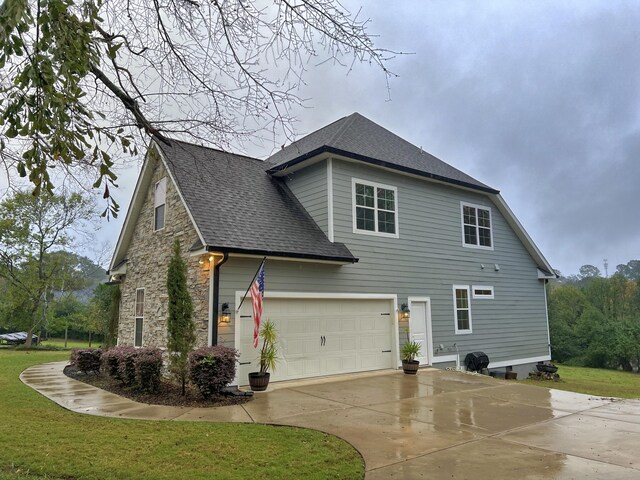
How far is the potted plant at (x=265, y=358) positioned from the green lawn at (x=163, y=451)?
2810 mm

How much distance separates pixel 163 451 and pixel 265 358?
4388 millimetres

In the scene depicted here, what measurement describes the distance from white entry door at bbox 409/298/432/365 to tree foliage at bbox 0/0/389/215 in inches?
386

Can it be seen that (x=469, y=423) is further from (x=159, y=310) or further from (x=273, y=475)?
(x=159, y=310)

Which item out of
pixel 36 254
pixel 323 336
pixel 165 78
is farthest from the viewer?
pixel 36 254

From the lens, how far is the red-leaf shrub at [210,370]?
8.12m

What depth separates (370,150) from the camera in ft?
42.5

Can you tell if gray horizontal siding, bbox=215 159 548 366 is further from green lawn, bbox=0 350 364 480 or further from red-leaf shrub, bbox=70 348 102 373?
red-leaf shrub, bbox=70 348 102 373

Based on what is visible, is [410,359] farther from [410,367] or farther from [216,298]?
[216,298]

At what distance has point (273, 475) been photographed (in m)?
4.37

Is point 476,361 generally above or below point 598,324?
below

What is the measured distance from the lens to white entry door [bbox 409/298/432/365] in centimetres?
1309

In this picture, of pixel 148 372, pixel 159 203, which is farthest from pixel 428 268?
pixel 148 372

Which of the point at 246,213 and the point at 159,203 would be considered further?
the point at 159,203

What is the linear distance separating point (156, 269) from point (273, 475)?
908 centimetres
